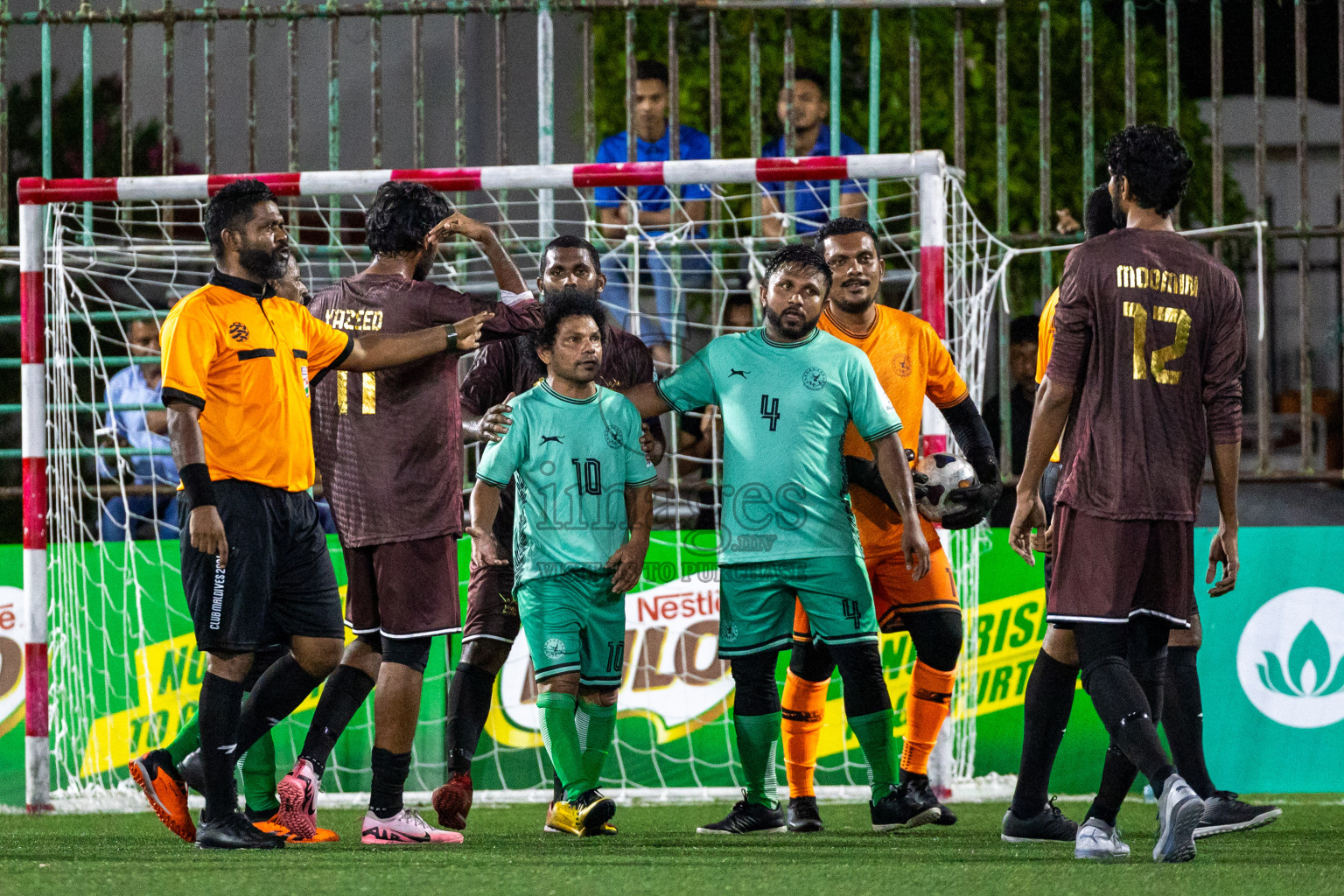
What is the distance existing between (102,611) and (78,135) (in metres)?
6.70

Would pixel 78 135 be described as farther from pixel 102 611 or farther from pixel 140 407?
pixel 102 611

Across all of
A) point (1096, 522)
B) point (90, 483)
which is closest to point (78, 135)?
point (90, 483)

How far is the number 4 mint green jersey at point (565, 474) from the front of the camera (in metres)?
5.00

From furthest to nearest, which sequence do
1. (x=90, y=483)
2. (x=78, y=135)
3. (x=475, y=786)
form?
(x=78, y=135) < (x=90, y=483) < (x=475, y=786)

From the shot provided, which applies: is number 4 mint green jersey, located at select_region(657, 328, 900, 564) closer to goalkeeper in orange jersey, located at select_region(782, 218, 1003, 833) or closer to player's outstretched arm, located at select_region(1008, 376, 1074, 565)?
goalkeeper in orange jersey, located at select_region(782, 218, 1003, 833)

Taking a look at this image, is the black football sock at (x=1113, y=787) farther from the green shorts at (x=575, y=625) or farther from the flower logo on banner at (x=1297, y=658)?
the flower logo on banner at (x=1297, y=658)

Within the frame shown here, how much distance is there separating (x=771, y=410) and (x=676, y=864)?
4.72 ft

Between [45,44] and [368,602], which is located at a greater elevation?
[45,44]

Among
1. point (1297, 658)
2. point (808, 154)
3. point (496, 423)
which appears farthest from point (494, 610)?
point (808, 154)

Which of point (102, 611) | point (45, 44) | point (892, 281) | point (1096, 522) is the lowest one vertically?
point (102, 611)

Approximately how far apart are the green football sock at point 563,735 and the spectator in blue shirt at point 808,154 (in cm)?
292

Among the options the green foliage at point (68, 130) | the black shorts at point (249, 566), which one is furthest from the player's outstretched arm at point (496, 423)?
the green foliage at point (68, 130)

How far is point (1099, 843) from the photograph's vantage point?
4.32 m

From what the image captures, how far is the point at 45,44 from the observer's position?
6918 millimetres
